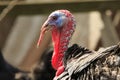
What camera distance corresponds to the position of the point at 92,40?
15.6 metres

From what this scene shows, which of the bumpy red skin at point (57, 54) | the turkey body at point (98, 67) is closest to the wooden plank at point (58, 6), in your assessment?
the bumpy red skin at point (57, 54)

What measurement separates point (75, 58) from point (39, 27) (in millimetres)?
9153

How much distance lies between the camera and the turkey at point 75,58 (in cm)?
738

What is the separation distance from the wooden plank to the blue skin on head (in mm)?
3937

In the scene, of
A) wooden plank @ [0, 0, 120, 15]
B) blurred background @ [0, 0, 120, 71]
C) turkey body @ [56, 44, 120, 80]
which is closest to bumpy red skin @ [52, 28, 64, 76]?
turkey body @ [56, 44, 120, 80]

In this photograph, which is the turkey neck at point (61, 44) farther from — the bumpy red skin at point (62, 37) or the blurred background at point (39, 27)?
the blurred background at point (39, 27)

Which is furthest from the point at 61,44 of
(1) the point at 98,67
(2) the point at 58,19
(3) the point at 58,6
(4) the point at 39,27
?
(4) the point at 39,27

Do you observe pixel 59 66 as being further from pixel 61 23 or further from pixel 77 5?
pixel 77 5

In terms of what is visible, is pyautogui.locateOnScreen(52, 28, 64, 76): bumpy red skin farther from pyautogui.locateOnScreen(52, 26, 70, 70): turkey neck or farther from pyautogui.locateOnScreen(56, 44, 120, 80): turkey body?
pyautogui.locateOnScreen(56, 44, 120, 80): turkey body

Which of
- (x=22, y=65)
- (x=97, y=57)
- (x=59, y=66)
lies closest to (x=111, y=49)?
(x=97, y=57)

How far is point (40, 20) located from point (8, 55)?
1189 mm

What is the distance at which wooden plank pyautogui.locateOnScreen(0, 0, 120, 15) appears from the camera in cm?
1240

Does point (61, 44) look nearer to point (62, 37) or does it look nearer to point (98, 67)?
point (62, 37)

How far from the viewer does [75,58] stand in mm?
8008
